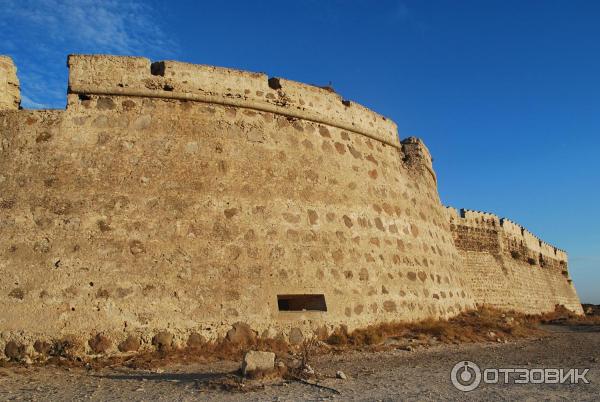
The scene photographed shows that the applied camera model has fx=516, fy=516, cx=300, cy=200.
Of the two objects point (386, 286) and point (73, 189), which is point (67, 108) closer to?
point (73, 189)

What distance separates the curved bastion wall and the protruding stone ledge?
Result: 0.07ft

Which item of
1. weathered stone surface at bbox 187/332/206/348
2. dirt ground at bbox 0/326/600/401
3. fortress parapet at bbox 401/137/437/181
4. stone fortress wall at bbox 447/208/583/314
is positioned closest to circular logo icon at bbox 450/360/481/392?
dirt ground at bbox 0/326/600/401

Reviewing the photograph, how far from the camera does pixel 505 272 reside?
1614cm

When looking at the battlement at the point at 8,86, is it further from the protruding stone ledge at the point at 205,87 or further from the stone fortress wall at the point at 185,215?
the protruding stone ledge at the point at 205,87

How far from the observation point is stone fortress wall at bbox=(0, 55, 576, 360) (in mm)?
6496

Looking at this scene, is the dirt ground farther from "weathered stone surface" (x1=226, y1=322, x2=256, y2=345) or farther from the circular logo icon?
"weathered stone surface" (x1=226, y1=322, x2=256, y2=345)

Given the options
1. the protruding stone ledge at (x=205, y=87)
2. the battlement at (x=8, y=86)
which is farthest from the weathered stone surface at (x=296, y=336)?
the battlement at (x=8, y=86)

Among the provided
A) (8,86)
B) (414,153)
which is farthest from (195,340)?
(414,153)

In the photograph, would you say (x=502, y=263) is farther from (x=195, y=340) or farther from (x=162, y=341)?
(x=162, y=341)

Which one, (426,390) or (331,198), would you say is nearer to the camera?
(426,390)

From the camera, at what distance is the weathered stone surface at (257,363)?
5152mm

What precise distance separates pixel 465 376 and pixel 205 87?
559cm

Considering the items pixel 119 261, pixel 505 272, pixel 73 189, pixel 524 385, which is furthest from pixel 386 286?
pixel 505 272

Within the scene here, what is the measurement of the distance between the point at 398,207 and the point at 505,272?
788cm
